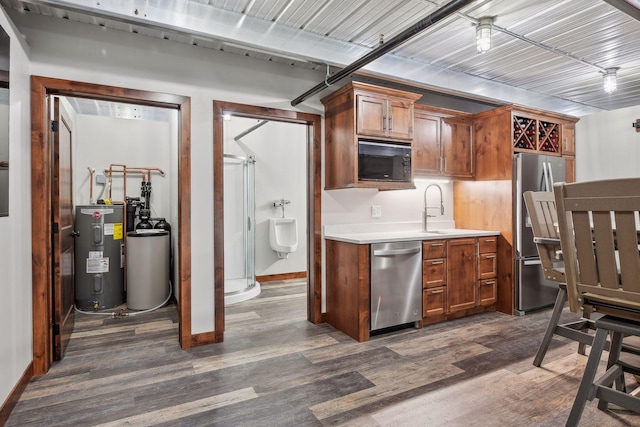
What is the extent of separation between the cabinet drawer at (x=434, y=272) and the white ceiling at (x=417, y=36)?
1.79 metres

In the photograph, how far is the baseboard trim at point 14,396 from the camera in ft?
6.43

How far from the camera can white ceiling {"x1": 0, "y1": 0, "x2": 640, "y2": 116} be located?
96.0 inches

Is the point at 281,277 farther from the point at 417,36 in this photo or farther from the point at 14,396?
the point at 417,36

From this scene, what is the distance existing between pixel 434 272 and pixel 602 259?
79.9 inches

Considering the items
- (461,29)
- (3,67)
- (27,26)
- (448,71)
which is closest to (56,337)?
(3,67)

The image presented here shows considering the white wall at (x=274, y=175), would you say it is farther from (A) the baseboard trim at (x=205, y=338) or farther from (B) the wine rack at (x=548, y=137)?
(B) the wine rack at (x=548, y=137)

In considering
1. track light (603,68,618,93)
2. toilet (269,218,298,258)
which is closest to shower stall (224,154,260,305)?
toilet (269,218,298,258)

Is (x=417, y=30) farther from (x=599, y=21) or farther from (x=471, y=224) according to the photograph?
(x=471, y=224)

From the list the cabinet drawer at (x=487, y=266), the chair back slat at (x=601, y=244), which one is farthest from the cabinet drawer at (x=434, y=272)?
the chair back slat at (x=601, y=244)

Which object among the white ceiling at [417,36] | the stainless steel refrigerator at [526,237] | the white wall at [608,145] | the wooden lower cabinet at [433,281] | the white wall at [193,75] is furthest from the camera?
the white wall at [608,145]

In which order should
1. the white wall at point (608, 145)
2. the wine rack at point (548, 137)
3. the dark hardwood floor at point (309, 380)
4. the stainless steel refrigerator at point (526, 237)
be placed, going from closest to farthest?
the dark hardwood floor at point (309, 380) → the stainless steel refrigerator at point (526, 237) → the wine rack at point (548, 137) → the white wall at point (608, 145)

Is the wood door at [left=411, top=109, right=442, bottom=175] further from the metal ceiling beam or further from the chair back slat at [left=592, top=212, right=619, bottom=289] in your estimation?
the chair back slat at [left=592, top=212, right=619, bottom=289]

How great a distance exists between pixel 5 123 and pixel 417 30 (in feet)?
8.07

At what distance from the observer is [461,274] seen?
375 cm
